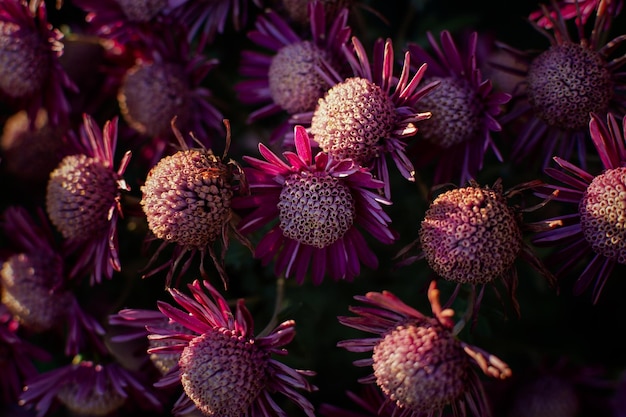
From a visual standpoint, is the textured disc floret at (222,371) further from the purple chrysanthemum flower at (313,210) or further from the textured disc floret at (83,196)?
the textured disc floret at (83,196)

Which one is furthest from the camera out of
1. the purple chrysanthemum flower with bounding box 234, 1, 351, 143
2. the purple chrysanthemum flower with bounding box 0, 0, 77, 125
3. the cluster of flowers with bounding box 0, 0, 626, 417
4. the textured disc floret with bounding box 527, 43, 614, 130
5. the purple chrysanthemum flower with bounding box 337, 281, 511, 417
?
the purple chrysanthemum flower with bounding box 0, 0, 77, 125

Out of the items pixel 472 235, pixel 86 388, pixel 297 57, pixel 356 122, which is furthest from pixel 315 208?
pixel 86 388

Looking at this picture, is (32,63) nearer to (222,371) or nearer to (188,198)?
(188,198)

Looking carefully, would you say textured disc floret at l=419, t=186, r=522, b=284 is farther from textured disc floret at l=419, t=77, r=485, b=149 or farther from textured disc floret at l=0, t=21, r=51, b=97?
textured disc floret at l=0, t=21, r=51, b=97

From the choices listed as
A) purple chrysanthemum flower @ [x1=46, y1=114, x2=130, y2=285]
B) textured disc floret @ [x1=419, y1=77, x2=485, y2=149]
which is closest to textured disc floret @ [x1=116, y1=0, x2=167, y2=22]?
purple chrysanthemum flower @ [x1=46, y1=114, x2=130, y2=285]

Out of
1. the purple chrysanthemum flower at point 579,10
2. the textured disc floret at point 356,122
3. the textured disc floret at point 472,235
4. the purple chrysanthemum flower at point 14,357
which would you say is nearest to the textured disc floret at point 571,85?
the purple chrysanthemum flower at point 579,10

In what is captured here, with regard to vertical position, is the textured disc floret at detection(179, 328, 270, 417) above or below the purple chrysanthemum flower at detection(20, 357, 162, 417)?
above

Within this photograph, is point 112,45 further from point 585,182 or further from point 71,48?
point 585,182
